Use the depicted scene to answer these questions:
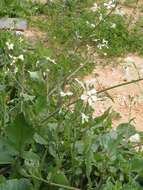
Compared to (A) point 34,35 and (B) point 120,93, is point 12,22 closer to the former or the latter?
(A) point 34,35

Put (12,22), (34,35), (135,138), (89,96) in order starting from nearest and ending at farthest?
1. (89,96)
2. (135,138)
3. (12,22)
4. (34,35)

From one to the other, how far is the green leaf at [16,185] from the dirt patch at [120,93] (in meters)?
1.79

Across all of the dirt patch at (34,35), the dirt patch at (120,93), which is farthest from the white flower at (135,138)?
the dirt patch at (34,35)

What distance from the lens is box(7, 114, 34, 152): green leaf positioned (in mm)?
2417

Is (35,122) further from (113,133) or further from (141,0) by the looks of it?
(141,0)

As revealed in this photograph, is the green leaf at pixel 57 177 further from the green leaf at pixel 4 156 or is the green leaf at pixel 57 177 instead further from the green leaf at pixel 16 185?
the green leaf at pixel 4 156

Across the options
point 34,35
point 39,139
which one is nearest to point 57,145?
point 39,139

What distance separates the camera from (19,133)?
2.44 metres

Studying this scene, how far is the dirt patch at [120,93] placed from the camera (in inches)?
171

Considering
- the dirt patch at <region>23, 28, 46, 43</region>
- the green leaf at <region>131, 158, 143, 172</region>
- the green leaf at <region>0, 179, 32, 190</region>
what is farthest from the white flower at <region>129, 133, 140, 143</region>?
the dirt patch at <region>23, 28, 46, 43</region>

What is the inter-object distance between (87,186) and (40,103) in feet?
1.35

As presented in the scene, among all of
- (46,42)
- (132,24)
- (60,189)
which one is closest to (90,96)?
(60,189)

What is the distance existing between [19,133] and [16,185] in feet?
0.76

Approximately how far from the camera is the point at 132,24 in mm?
5922
